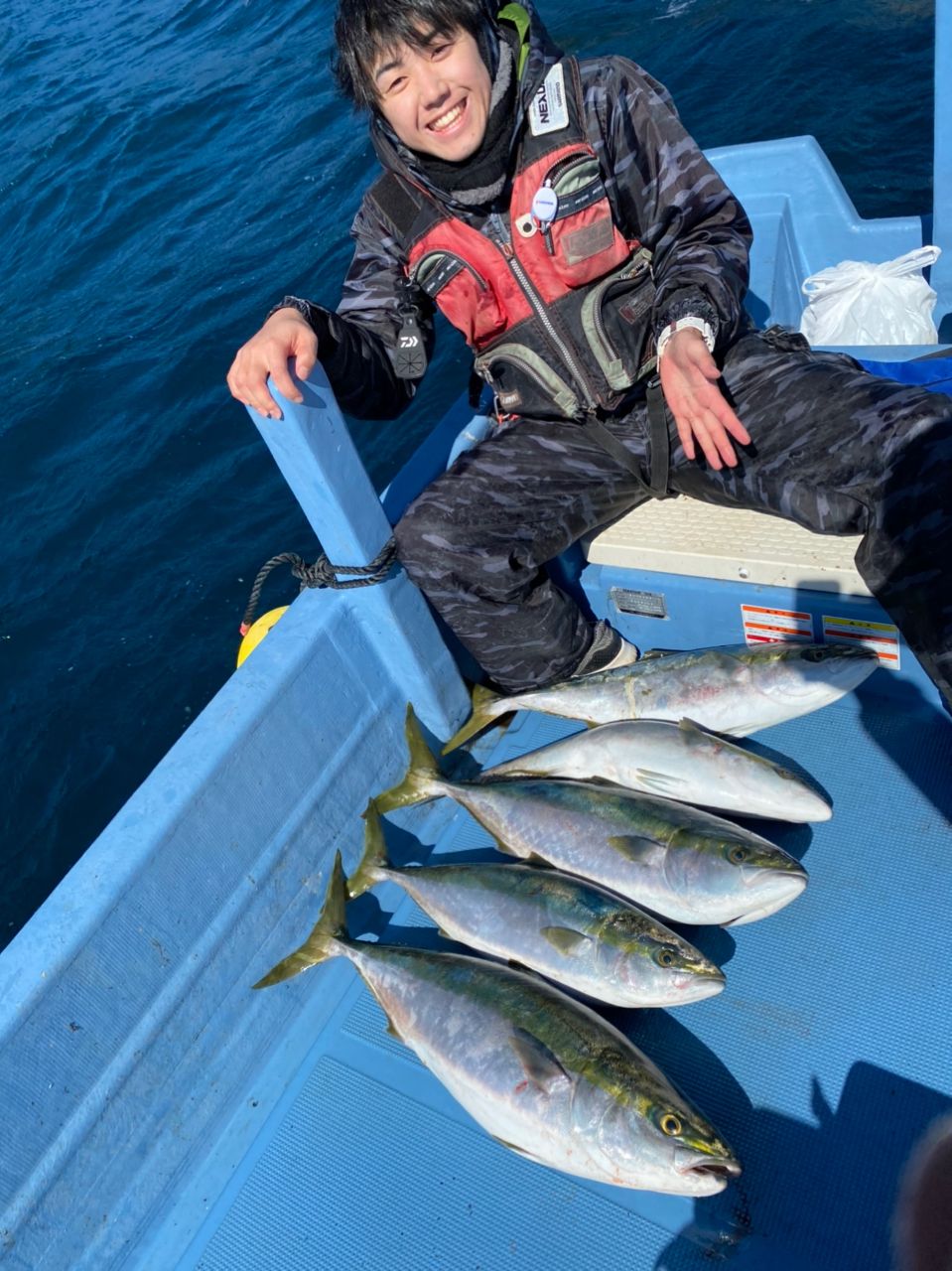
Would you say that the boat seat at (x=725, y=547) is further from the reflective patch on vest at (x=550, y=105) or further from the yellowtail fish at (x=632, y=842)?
the reflective patch on vest at (x=550, y=105)

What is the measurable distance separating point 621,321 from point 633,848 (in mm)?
1572

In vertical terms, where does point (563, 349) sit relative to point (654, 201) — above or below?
below

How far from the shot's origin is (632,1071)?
1936mm

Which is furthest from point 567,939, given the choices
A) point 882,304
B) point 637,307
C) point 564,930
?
point 882,304

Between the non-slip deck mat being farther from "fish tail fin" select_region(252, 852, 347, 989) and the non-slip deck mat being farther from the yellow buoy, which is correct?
the yellow buoy

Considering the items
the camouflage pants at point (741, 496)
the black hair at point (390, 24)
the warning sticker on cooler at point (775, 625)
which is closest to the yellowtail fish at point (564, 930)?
the camouflage pants at point (741, 496)

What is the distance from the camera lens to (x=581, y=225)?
2750 mm

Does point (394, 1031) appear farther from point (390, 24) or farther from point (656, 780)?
point (390, 24)

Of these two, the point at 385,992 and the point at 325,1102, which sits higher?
the point at 385,992

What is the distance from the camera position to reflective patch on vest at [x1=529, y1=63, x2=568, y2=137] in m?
2.69

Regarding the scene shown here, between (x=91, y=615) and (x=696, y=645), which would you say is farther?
(x=91, y=615)

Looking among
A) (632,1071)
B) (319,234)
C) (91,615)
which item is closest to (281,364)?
(632,1071)

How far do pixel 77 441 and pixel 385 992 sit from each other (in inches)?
241

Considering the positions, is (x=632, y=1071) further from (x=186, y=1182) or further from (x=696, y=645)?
(x=696, y=645)
